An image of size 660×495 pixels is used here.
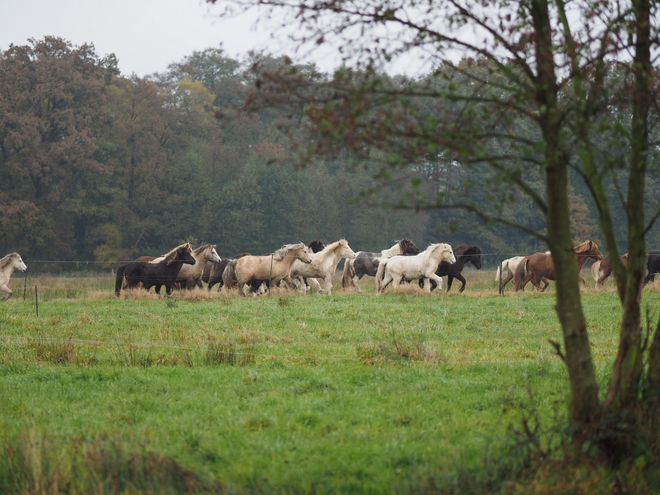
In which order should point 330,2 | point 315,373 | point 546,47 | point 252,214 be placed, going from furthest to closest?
point 252,214, point 315,373, point 330,2, point 546,47

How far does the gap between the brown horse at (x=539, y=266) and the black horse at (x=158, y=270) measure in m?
10.5

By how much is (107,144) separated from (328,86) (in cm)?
4816

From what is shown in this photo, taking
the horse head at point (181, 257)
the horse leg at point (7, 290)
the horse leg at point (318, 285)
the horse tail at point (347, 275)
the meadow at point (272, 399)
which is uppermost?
the horse head at point (181, 257)

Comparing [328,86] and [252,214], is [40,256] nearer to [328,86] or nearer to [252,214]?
[252,214]

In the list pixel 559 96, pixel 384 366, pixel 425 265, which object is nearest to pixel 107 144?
pixel 425 265

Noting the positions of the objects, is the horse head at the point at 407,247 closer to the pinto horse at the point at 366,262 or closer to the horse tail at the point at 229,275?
the pinto horse at the point at 366,262

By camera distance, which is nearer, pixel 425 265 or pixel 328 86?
pixel 328 86

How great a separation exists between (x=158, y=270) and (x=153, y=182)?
28418 mm

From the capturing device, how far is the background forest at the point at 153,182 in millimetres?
47438

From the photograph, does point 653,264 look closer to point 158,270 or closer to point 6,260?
point 158,270

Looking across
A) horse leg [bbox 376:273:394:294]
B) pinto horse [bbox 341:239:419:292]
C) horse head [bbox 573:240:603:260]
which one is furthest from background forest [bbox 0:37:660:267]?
horse head [bbox 573:240:603:260]

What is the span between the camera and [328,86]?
5.09 m

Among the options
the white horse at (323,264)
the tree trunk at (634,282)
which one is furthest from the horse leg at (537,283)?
the tree trunk at (634,282)

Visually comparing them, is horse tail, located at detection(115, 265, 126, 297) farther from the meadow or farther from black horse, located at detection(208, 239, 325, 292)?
the meadow
